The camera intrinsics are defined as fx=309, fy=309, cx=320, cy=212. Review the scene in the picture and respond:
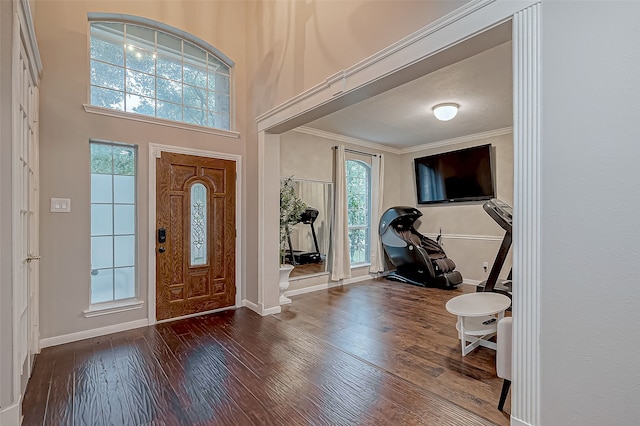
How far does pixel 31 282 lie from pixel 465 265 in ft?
20.1

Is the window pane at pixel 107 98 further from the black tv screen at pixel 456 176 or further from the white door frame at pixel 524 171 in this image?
the black tv screen at pixel 456 176

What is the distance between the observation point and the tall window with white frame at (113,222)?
332 cm

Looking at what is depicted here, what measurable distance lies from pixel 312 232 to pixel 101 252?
3.05 m

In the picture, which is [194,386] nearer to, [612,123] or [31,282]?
[31,282]

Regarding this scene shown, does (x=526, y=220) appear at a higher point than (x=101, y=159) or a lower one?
lower

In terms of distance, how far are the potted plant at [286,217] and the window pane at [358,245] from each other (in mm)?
1582

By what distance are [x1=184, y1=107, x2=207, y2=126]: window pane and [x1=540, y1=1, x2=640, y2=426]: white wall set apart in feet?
12.0

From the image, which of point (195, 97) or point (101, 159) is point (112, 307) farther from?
point (195, 97)

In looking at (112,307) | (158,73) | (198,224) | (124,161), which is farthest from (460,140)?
(112,307)

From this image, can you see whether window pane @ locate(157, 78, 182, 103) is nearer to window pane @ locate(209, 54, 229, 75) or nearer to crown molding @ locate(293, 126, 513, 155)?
window pane @ locate(209, 54, 229, 75)

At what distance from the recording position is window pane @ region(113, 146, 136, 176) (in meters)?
3.46

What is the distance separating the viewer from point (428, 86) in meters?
3.63

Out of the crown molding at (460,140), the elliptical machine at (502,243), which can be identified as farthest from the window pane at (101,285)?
the crown molding at (460,140)

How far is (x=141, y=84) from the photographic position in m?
3.60
